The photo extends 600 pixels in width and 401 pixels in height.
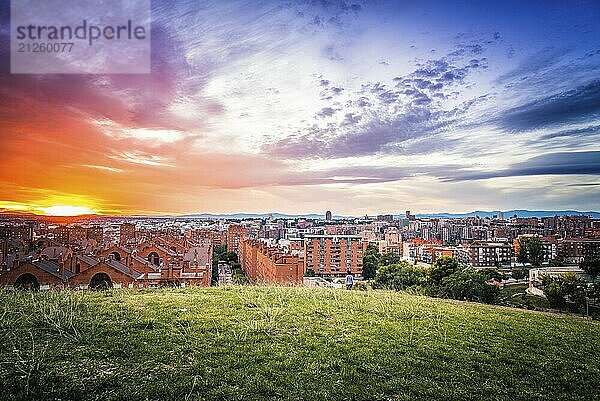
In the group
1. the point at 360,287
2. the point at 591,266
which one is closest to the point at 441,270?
the point at 360,287

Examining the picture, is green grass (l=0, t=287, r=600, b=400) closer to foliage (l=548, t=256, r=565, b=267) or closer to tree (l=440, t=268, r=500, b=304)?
tree (l=440, t=268, r=500, b=304)

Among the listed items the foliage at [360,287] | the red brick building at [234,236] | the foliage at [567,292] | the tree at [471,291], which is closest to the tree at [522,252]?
the foliage at [567,292]

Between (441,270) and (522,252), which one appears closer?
(441,270)

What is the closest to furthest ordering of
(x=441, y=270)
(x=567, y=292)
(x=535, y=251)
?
(x=567, y=292), (x=441, y=270), (x=535, y=251)

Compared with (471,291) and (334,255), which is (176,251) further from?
(334,255)

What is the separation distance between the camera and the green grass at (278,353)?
259 centimetres

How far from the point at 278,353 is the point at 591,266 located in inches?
489

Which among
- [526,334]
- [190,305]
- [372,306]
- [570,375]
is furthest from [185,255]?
[570,375]

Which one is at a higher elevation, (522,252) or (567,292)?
(522,252)

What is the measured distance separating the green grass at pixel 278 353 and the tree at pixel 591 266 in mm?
Result: 8439

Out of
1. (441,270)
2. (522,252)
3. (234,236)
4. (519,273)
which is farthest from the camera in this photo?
(234,236)

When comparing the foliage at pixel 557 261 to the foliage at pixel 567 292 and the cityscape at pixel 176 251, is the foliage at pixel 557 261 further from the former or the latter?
the foliage at pixel 567 292

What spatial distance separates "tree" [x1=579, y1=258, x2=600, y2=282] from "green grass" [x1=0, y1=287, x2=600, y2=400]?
8439 mm

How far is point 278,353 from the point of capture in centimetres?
326
